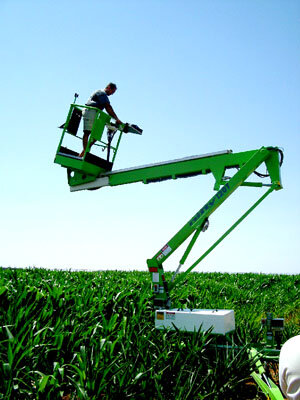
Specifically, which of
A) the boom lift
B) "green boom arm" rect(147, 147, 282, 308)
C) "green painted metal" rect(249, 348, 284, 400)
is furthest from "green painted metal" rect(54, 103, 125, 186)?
"green painted metal" rect(249, 348, 284, 400)

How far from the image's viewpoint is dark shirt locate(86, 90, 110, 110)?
777cm

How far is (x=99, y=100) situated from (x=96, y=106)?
0.14 meters

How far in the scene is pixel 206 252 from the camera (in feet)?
21.1

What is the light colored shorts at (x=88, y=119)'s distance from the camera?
24.7ft

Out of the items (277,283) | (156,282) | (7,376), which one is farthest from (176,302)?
(277,283)

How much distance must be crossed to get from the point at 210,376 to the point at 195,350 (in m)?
0.50

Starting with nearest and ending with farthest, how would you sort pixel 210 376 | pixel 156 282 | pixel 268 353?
pixel 210 376 → pixel 268 353 → pixel 156 282

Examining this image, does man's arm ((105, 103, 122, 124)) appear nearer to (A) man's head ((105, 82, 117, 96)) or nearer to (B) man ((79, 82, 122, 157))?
(B) man ((79, 82, 122, 157))

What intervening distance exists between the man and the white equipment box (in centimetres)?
373

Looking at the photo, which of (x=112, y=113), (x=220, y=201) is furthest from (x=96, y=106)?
(x=220, y=201)

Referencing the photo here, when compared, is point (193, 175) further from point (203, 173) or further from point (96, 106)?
point (96, 106)

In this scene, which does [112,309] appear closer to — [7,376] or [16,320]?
[16,320]

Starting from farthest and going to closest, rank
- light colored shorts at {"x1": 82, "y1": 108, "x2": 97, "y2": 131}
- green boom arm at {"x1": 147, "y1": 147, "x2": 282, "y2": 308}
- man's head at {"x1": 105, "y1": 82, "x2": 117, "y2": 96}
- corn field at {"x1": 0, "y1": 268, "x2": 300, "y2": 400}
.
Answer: man's head at {"x1": 105, "y1": 82, "x2": 117, "y2": 96} < light colored shorts at {"x1": 82, "y1": 108, "x2": 97, "y2": 131} < green boom arm at {"x1": 147, "y1": 147, "x2": 282, "y2": 308} < corn field at {"x1": 0, "y1": 268, "x2": 300, "y2": 400}

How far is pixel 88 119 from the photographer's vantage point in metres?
7.55
